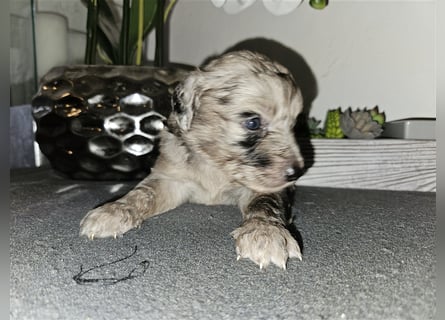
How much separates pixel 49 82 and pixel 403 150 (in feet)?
4.35

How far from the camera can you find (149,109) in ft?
5.74

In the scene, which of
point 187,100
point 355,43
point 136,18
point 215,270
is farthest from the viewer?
point 355,43

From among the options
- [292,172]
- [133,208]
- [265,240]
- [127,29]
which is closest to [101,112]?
[127,29]

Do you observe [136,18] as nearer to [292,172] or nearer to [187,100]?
[187,100]

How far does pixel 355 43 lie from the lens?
2256 mm

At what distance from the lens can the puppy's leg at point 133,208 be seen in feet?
3.86

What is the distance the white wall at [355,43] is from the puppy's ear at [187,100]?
1.01 meters

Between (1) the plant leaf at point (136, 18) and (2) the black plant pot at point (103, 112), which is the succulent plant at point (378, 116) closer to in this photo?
(2) the black plant pot at point (103, 112)

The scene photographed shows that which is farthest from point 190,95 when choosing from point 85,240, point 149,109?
point 85,240

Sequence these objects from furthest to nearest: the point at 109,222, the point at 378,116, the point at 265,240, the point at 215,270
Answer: the point at 378,116, the point at 109,222, the point at 265,240, the point at 215,270

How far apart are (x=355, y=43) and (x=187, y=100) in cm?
112

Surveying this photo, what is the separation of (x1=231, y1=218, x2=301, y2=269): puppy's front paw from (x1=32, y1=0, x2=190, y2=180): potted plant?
0.77 meters

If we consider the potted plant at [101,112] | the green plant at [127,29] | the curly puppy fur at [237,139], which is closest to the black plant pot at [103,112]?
the potted plant at [101,112]

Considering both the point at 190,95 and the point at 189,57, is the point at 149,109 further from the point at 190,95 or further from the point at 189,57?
the point at 189,57
